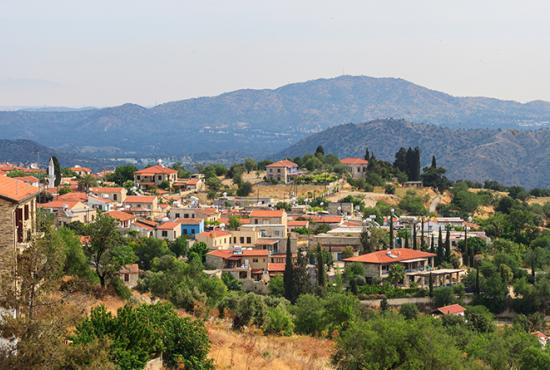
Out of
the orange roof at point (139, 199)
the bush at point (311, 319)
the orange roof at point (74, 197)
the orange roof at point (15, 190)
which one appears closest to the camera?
the orange roof at point (15, 190)

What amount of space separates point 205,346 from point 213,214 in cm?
4235

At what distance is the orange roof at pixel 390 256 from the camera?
166 feet

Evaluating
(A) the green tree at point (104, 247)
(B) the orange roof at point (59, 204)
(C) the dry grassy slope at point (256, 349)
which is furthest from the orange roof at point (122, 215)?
(C) the dry grassy slope at point (256, 349)

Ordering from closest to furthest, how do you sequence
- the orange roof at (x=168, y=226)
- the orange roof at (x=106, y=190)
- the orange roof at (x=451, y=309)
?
the orange roof at (x=451, y=309)
the orange roof at (x=168, y=226)
the orange roof at (x=106, y=190)

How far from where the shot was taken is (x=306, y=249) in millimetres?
54188

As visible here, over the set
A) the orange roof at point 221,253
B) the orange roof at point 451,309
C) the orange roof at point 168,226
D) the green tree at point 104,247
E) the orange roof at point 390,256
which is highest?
the green tree at point 104,247

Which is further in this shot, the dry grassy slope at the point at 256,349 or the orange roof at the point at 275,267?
the orange roof at the point at 275,267

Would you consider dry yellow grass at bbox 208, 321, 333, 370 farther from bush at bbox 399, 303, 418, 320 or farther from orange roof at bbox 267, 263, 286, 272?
orange roof at bbox 267, 263, 286, 272

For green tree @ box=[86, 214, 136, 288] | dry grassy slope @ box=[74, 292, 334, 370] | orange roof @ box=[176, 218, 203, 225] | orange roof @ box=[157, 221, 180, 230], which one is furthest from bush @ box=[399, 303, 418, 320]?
green tree @ box=[86, 214, 136, 288]

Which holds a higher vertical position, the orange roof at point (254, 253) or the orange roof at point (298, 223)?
the orange roof at point (298, 223)

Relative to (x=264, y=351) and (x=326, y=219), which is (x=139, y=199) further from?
(x=264, y=351)

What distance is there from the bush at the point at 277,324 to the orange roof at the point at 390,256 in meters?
23.6

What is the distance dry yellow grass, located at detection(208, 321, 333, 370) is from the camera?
17.9 m

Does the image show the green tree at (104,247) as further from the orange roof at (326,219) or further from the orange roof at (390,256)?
the orange roof at (326,219)
